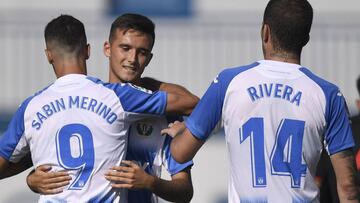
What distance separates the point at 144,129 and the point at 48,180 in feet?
2.04

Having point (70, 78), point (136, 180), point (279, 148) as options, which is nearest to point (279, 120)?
point (279, 148)

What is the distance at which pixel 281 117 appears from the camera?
241 inches

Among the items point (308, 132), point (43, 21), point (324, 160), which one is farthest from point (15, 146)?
point (43, 21)

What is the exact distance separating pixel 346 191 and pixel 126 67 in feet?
5.13

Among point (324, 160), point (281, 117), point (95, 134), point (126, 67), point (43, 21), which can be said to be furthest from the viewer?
point (43, 21)

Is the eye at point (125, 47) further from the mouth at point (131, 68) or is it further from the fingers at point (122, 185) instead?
the fingers at point (122, 185)

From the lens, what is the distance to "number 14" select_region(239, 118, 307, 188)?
612cm

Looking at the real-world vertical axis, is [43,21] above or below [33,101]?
below

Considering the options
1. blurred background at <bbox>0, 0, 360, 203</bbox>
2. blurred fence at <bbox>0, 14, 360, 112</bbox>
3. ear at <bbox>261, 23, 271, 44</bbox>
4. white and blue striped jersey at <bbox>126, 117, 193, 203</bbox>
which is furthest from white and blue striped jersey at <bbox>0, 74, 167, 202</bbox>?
blurred fence at <bbox>0, 14, 360, 112</bbox>

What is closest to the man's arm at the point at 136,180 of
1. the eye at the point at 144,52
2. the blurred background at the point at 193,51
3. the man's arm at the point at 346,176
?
the eye at the point at 144,52

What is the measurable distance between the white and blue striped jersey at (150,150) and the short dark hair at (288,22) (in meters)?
0.99

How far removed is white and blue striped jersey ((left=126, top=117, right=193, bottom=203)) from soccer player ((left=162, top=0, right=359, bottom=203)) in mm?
632

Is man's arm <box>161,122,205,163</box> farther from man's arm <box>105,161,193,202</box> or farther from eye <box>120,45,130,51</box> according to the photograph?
eye <box>120,45,130,51</box>

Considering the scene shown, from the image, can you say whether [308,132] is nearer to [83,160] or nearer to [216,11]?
[83,160]
